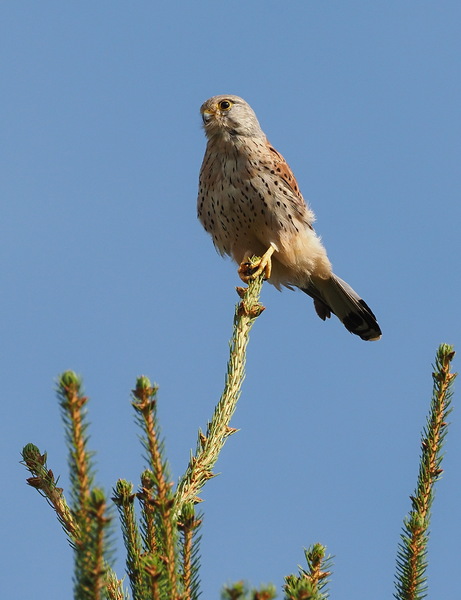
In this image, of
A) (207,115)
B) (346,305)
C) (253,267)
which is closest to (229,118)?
(207,115)

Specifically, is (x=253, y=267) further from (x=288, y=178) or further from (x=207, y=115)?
(x=207, y=115)

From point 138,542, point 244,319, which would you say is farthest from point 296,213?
point 138,542

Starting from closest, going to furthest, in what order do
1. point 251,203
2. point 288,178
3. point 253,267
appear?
point 253,267, point 251,203, point 288,178

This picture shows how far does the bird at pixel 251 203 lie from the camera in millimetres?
5016

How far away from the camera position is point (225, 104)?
5.67m

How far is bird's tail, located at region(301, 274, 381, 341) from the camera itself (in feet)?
19.2

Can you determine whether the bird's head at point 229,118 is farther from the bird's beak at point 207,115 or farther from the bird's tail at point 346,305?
→ the bird's tail at point 346,305

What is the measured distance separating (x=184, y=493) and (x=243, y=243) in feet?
10.5

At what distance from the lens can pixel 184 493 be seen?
2.12 metres

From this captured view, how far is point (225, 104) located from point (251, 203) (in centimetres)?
108

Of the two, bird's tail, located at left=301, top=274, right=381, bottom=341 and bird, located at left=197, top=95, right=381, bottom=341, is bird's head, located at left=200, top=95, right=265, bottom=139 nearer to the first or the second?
bird, located at left=197, top=95, right=381, bottom=341

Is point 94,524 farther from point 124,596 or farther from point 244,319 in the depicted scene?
point 244,319

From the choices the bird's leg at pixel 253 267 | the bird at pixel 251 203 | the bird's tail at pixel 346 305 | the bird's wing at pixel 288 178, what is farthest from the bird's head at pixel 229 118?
the bird's tail at pixel 346 305

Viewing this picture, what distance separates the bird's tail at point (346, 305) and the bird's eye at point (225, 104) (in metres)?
1.45
